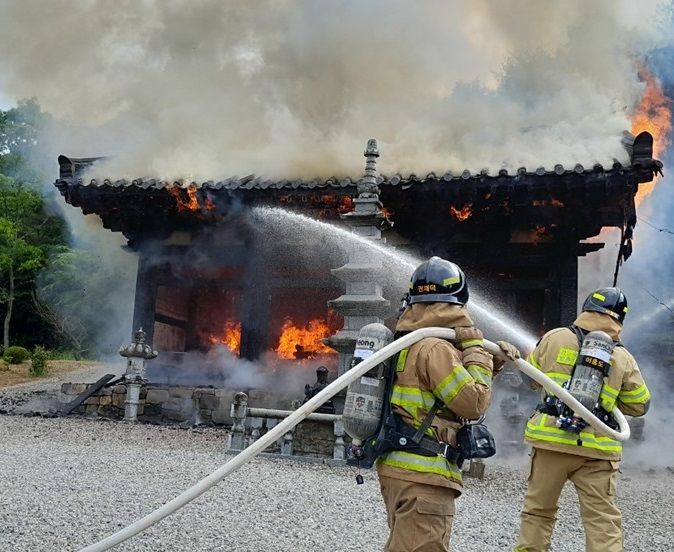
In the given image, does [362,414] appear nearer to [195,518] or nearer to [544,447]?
[544,447]

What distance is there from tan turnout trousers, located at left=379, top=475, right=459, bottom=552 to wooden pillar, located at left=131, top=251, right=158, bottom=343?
33.7 feet

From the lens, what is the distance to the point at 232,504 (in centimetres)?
540

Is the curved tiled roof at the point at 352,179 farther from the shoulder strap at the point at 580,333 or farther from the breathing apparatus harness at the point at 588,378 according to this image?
the breathing apparatus harness at the point at 588,378

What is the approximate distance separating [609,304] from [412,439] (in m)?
1.85

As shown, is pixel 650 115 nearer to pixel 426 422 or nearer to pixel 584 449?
pixel 584 449

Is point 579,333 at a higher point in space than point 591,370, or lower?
higher

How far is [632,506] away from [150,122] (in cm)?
1192

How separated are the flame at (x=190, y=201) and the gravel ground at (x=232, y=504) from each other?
4.44 meters

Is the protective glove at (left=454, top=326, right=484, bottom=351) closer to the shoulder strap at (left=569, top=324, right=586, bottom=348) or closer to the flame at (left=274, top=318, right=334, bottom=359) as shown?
the shoulder strap at (left=569, top=324, right=586, bottom=348)

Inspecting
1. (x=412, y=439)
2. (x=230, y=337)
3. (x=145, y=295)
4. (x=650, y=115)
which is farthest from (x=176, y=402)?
(x=650, y=115)

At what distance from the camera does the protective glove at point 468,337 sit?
3.13m

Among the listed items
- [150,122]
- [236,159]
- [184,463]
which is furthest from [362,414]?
[150,122]

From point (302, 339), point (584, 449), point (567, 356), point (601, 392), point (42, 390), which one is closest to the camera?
point (584, 449)

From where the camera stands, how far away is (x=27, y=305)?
22234 millimetres
